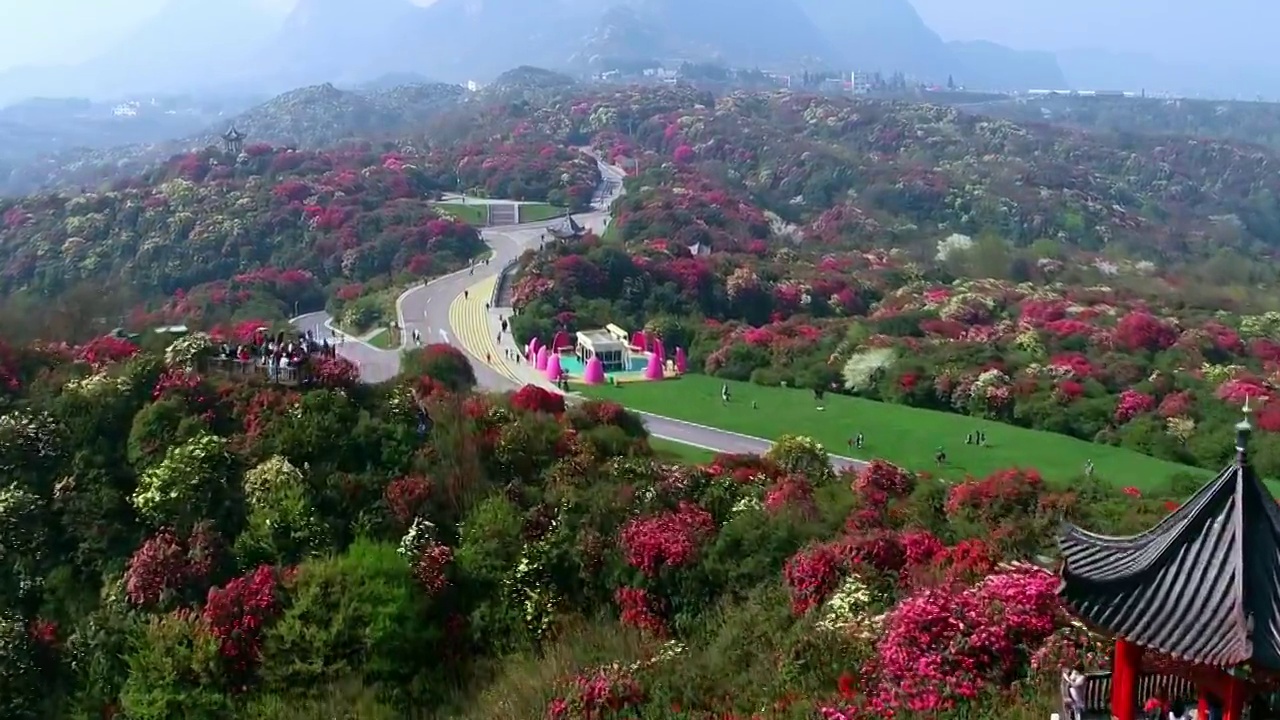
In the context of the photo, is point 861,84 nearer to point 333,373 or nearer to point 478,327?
point 478,327

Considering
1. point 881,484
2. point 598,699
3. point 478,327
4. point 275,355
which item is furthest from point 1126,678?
point 478,327

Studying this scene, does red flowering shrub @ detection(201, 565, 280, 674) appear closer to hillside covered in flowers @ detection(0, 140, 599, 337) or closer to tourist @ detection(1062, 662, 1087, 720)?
tourist @ detection(1062, 662, 1087, 720)

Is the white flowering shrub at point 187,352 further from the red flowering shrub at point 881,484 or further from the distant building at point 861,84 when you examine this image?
the distant building at point 861,84

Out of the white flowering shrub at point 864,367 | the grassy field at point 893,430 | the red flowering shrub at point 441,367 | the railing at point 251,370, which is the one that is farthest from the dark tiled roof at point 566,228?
the railing at point 251,370

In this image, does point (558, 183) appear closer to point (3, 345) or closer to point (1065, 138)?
point (3, 345)

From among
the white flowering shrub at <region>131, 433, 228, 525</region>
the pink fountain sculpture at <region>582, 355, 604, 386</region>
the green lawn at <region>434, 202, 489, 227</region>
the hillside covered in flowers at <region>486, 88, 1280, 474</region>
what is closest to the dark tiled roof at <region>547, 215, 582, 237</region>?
the hillside covered in flowers at <region>486, 88, 1280, 474</region>

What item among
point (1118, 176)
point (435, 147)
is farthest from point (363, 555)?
point (1118, 176)
